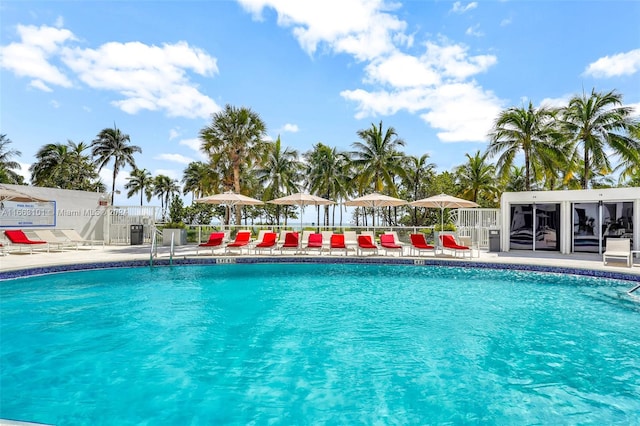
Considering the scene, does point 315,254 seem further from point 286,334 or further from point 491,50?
point 491,50

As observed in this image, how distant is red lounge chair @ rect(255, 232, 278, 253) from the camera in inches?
533

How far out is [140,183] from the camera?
5403cm

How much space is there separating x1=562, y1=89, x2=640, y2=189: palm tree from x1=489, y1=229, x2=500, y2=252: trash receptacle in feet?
21.7

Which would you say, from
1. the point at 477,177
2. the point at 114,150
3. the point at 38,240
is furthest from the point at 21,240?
the point at 477,177

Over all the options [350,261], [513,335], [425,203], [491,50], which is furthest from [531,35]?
[513,335]

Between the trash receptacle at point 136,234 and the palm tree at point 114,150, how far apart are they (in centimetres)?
2069

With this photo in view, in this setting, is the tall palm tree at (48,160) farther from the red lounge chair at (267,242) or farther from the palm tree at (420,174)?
the palm tree at (420,174)

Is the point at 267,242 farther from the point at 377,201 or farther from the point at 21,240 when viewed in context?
the point at 21,240

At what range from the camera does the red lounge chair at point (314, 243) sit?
1402 centimetres

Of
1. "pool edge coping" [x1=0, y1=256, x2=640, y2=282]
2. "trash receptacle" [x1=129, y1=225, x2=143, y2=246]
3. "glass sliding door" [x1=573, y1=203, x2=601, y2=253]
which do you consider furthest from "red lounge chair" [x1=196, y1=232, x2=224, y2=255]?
"glass sliding door" [x1=573, y1=203, x2=601, y2=253]

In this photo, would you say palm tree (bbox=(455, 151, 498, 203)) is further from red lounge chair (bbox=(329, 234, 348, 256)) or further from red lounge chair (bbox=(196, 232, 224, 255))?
red lounge chair (bbox=(196, 232, 224, 255))

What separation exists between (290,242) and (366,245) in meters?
2.98

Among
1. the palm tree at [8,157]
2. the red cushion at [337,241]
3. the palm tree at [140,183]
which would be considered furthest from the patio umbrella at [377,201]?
the palm tree at [140,183]

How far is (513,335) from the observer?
223 inches
